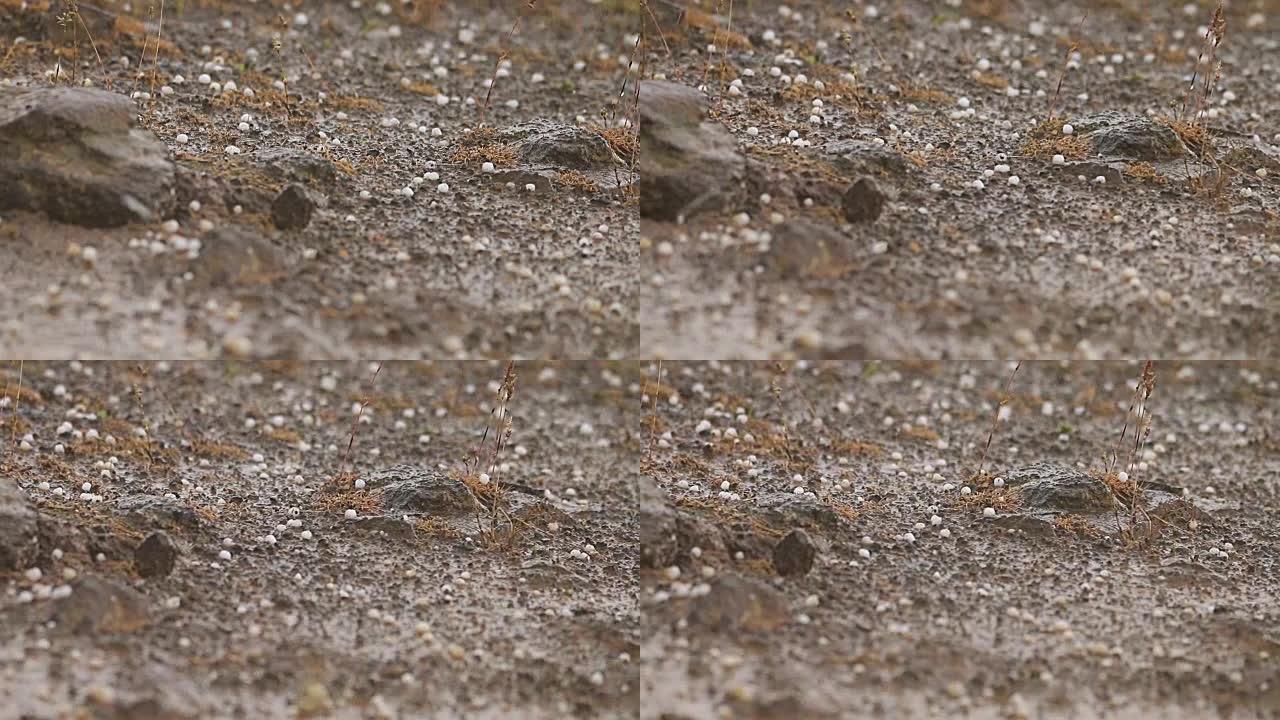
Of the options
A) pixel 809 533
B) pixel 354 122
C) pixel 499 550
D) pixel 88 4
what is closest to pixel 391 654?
pixel 499 550

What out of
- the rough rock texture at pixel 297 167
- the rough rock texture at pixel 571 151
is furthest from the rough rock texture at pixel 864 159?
the rough rock texture at pixel 297 167

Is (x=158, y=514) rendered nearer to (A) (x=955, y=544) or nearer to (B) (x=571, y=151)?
(B) (x=571, y=151)

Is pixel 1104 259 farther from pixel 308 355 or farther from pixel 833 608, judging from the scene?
pixel 308 355

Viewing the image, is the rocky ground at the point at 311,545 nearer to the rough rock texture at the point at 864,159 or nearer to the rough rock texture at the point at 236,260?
the rough rock texture at the point at 236,260

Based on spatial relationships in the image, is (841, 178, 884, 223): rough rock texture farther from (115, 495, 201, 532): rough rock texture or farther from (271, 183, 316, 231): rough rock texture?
(115, 495, 201, 532): rough rock texture

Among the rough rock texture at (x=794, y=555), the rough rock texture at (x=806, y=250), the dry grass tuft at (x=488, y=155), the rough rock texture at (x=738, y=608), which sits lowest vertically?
the rough rock texture at (x=738, y=608)

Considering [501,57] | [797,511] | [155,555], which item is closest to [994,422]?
[797,511]
